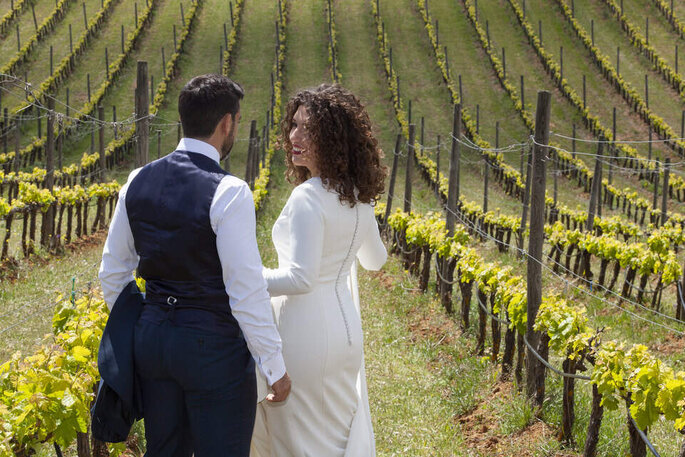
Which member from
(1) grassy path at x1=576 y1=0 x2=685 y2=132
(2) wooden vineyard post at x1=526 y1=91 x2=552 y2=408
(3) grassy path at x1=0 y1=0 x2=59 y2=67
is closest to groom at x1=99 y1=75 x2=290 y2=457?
(2) wooden vineyard post at x1=526 y1=91 x2=552 y2=408

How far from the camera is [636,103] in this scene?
33.7 meters

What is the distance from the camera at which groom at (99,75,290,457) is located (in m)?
2.52

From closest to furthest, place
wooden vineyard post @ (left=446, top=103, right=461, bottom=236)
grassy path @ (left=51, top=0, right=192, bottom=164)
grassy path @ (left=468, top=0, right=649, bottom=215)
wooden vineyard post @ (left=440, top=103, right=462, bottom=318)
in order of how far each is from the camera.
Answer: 1. wooden vineyard post @ (left=440, top=103, right=462, bottom=318)
2. wooden vineyard post @ (left=446, top=103, right=461, bottom=236)
3. grassy path @ (left=468, top=0, right=649, bottom=215)
4. grassy path @ (left=51, top=0, right=192, bottom=164)

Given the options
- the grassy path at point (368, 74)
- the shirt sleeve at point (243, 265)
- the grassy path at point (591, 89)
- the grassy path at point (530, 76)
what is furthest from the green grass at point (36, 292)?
the grassy path at point (591, 89)

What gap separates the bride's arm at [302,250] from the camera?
2863 mm

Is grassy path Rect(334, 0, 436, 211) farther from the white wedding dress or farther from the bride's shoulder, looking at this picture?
the bride's shoulder

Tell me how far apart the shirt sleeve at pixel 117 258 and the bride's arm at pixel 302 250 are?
55 centimetres

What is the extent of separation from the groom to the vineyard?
812 mm

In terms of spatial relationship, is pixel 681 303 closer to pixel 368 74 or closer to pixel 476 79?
pixel 476 79

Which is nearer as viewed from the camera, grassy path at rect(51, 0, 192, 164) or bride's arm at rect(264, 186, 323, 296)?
bride's arm at rect(264, 186, 323, 296)

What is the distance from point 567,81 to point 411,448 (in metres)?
34.0

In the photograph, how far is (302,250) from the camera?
287 centimetres

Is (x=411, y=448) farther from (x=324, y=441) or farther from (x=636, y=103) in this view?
(x=636, y=103)

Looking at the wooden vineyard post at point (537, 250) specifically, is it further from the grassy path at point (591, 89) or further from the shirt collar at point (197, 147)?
the grassy path at point (591, 89)
